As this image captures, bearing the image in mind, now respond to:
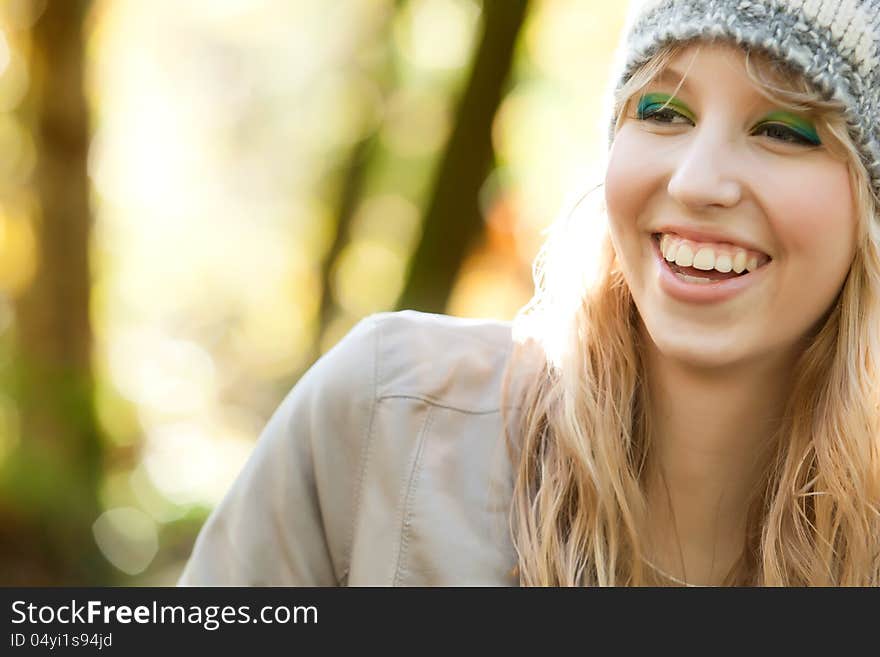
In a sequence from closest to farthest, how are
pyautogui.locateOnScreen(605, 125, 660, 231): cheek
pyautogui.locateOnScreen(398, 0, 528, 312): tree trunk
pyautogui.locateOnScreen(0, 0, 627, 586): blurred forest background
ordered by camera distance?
pyautogui.locateOnScreen(605, 125, 660, 231): cheek → pyautogui.locateOnScreen(0, 0, 627, 586): blurred forest background → pyautogui.locateOnScreen(398, 0, 528, 312): tree trunk

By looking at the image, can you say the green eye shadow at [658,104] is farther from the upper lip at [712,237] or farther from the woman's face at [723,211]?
the upper lip at [712,237]

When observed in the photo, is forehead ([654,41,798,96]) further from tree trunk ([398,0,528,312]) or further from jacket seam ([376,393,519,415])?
tree trunk ([398,0,528,312])

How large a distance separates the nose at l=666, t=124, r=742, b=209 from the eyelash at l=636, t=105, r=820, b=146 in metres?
0.08

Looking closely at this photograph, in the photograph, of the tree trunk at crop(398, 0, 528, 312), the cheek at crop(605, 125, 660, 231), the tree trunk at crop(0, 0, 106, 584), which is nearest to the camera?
the cheek at crop(605, 125, 660, 231)

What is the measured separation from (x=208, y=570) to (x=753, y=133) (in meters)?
1.32

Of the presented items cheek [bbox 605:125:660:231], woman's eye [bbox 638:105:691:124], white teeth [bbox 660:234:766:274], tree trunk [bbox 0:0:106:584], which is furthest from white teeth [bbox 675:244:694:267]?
tree trunk [bbox 0:0:106:584]

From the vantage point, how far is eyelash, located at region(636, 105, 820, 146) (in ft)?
6.28

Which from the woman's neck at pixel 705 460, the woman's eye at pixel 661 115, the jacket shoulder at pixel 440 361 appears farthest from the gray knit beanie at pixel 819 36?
the jacket shoulder at pixel 440 361

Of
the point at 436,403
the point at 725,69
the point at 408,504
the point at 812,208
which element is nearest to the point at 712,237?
the point at 812,208

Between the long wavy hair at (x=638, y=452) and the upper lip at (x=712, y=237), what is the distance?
0.75 ft

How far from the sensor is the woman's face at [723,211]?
1884 mm

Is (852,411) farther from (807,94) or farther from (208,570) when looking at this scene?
(208,570)

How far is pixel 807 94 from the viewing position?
6.14 feet
